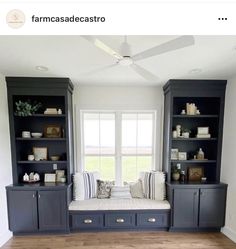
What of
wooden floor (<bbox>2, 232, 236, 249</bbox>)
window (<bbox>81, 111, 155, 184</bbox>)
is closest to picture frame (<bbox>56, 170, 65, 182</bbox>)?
window (<bbox>81, 111, 155, 184</bbox>)

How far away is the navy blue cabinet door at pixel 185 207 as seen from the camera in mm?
3023

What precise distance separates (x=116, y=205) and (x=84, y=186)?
671 millimetres

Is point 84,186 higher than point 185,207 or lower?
higher

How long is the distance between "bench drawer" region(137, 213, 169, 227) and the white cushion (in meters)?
0.14

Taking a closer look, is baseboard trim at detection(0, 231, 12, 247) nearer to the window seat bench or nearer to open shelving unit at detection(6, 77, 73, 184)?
open shelving unit at detection(6, 77, 73, 184)

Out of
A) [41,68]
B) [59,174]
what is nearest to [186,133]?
[59,174]

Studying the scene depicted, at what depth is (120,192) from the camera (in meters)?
3.31

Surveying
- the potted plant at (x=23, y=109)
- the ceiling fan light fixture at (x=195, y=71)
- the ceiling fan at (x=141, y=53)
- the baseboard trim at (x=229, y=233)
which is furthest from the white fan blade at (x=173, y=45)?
the baseboard trim at (x=229, y=233)

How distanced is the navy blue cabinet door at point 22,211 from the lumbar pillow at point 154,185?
6.37 ft

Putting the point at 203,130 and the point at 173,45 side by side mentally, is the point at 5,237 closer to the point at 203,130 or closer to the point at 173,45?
the point at 173,45

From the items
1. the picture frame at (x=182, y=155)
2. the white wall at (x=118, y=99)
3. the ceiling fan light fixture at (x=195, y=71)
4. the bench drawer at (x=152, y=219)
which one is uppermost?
the ceiling fan light fixture at (x=195, y=71)
